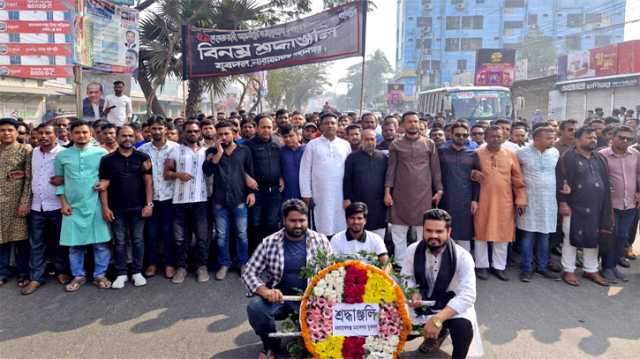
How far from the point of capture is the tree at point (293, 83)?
34375 millimetres

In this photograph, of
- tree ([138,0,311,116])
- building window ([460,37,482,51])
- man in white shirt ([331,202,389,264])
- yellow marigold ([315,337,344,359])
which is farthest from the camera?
building window ([460,37,482,51])

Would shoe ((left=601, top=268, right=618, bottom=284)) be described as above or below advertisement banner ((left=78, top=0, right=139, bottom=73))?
below

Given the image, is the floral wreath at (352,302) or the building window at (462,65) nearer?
the floral wreath at (352,302)

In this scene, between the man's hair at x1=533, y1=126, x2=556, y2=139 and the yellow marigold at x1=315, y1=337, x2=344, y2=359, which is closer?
the yellow marigold at x1=315, y1=337, x2=344, y2=359

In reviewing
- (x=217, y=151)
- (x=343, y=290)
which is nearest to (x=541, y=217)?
(x=343, y=290)

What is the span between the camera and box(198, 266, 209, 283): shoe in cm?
562

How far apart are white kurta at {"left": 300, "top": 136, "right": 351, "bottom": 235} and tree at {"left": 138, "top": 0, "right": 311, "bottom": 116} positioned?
6.30m

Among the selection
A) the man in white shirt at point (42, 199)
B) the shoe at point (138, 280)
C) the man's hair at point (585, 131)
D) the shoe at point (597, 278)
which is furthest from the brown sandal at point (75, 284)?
the man's hair at point (585, 131)

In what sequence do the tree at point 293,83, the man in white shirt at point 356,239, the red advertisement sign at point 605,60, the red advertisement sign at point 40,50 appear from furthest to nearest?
the tree at point 293,83 < the red advertisement sign at point 605,60 < the red advertisement sign at point 40,50 < the man in white shirt at point 356,239

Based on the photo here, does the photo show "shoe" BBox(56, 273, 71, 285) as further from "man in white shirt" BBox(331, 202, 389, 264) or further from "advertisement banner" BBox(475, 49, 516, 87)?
"advertisement banner" BBox(475, 49, 516, 87)

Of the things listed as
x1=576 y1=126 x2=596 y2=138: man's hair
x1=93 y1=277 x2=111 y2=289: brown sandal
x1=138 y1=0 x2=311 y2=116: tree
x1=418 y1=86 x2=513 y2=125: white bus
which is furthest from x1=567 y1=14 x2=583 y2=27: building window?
x1=93 y1=277 x2=111 y2=289: brown sandal

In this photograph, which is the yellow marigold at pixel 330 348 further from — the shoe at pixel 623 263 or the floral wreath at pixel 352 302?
the shoe at pixel 623 263

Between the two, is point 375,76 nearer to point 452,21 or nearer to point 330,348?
point 452,21

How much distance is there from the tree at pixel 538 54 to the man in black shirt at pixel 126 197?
46.6 m
